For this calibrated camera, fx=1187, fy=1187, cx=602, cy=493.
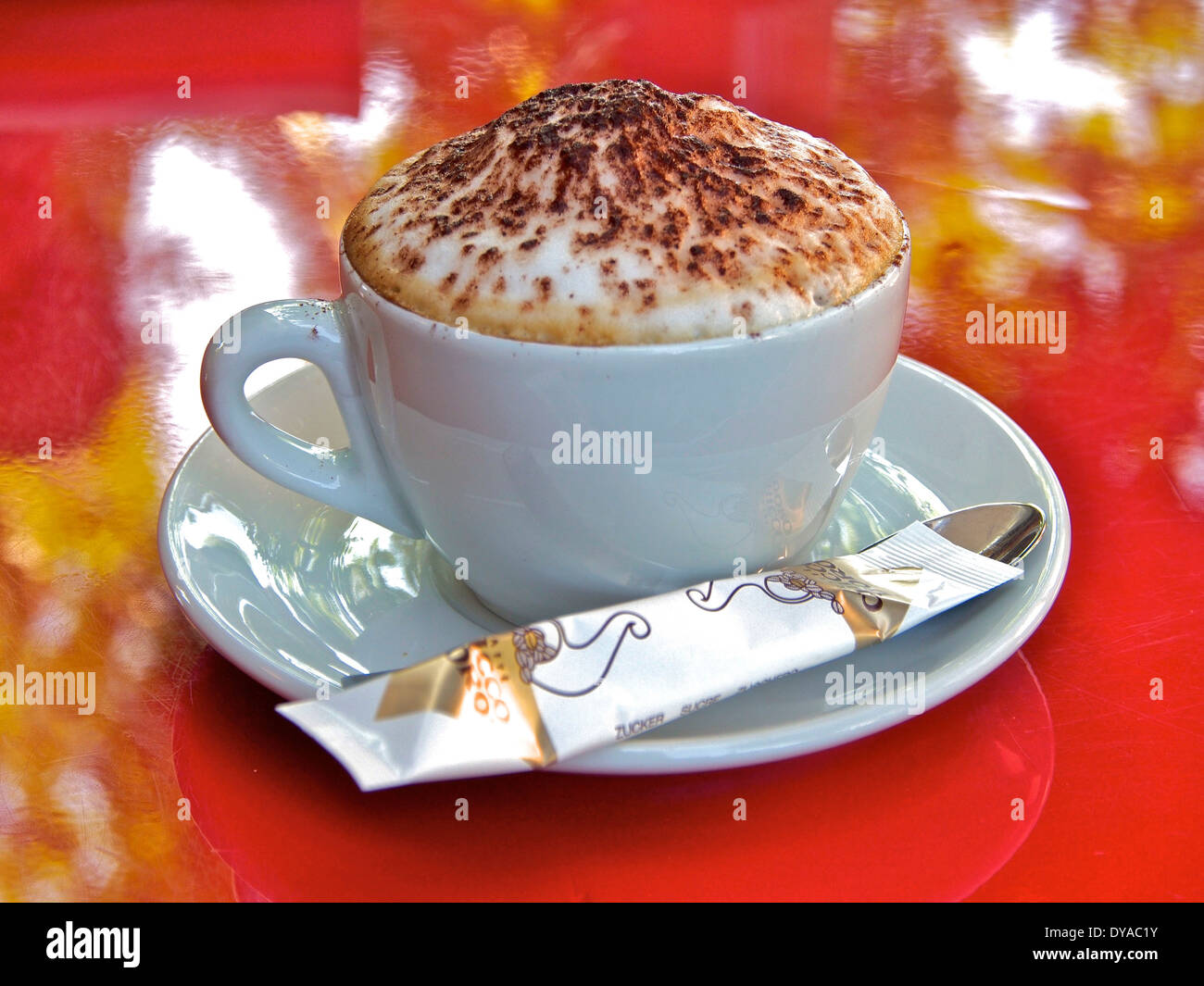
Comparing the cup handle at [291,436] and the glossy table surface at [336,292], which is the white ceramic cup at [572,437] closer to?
the cup handle at [291,436]

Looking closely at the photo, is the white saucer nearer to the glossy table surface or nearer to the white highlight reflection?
the glossy table surface

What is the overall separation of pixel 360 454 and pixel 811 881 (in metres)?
0.50

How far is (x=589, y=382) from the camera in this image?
2.57ft

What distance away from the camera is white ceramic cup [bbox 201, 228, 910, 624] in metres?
0.80

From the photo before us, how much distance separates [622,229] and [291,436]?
35 centimetres

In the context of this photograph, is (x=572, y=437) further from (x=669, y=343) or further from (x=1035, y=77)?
(x=1035, y=77)

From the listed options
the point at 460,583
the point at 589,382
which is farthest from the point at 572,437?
the point at 460,583

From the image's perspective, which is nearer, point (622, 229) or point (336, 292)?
point (622, 229)

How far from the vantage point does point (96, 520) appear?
3.77ft

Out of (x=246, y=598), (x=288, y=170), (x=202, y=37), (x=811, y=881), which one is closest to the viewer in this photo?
(x=811, y=881)

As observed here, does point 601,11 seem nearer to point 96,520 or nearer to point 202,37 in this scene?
point 202,37

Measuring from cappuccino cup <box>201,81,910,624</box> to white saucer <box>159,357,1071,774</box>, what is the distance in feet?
0.22

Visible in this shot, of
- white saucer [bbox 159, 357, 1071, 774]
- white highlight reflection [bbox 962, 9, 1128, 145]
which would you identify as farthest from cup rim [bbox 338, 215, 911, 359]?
white highlight reflection [bbox 962, 9, 1128, 145]

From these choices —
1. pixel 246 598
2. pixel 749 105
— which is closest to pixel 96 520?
pixel 246 598
